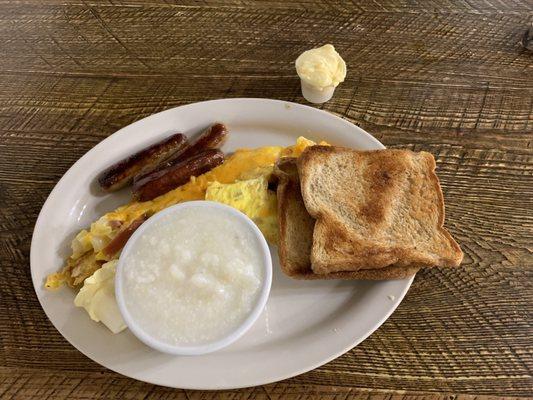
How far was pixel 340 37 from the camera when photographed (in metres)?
3.08

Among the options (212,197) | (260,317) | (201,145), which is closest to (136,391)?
(260,317)

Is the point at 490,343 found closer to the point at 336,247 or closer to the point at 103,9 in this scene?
the point at 336,247

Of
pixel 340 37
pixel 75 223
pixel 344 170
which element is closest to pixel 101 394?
pixel 75 223

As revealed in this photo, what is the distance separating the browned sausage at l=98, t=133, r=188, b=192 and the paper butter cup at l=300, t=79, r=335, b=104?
744 mm

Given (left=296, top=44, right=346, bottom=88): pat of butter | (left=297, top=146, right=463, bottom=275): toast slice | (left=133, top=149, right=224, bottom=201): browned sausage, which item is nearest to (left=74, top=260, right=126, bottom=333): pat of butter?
(left=133, top=149, right=224, bottom=201): browned sausage

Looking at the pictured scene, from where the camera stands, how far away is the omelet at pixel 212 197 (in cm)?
218

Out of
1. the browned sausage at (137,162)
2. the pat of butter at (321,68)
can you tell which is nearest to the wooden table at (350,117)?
the pat of butter at (321,68)

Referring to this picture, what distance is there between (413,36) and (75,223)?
90.6 inches

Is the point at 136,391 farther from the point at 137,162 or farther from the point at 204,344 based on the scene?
the point at 137,162

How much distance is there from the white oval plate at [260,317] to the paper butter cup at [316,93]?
0.16m

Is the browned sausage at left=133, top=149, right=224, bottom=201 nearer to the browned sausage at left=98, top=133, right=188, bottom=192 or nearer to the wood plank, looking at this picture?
the browned sausage at left=98, top=133, right=188, bottom=192

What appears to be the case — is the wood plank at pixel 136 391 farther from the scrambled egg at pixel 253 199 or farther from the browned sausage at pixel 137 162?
the browned sausage at pixel 137 162

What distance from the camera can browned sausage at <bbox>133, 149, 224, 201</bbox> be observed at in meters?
2.32

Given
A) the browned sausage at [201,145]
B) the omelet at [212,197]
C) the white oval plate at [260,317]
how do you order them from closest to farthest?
the white oval plate at [260,317] < the omelet at [212,197] < the browned sausage at [201,145]
